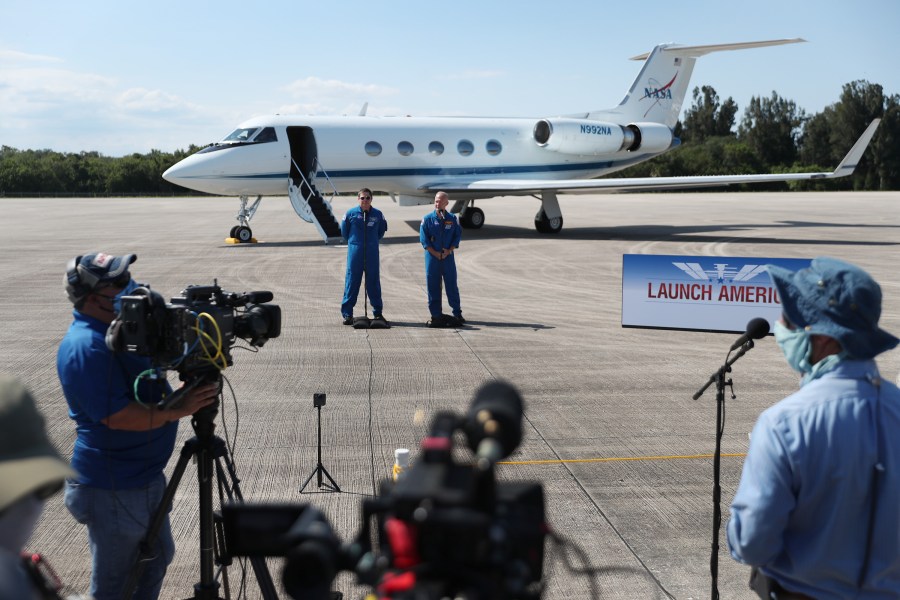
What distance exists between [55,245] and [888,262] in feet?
69.6

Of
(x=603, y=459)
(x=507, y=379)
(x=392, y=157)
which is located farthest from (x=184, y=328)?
(x=392, y=157)

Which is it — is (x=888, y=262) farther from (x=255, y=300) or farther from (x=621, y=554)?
(x=255, y=300)

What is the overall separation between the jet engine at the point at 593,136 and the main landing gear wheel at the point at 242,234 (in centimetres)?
960

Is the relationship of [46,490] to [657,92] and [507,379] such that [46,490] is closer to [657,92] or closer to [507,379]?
[507,379]

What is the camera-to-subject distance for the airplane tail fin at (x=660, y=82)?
29969 mm

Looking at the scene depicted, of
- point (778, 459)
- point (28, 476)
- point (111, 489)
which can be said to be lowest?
point (111, 489)

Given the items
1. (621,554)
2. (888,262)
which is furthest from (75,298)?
(888,262)

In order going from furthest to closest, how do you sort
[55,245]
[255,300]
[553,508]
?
[55,245] < [553,508] < [255,300]

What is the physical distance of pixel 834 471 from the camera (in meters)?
2.58

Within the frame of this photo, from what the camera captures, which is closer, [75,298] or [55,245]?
[75,298]

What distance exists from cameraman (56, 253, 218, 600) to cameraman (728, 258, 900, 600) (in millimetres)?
2397

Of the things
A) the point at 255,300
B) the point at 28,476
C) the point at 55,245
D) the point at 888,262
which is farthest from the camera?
the point at 55,245

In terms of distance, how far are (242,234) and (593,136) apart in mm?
11523

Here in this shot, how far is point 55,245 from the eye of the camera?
24.0 m
